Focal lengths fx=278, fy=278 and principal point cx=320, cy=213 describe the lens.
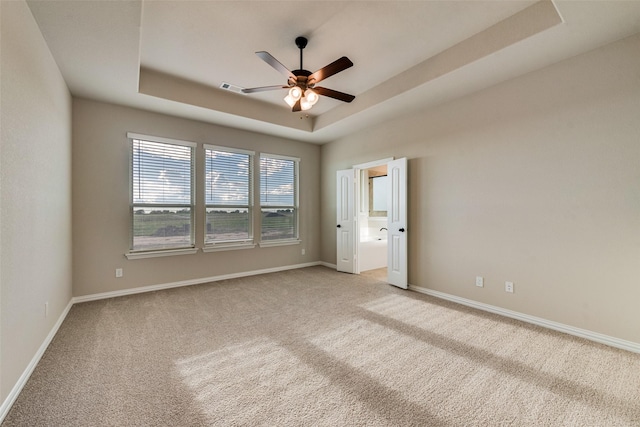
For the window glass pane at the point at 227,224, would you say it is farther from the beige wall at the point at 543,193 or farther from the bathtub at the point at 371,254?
the beige wall at the point at 543,193

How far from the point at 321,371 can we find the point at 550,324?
2517 mm

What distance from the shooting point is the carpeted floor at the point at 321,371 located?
5.50 feet

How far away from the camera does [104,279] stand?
3883 millimetres

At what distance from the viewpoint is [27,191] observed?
2098 millimetres

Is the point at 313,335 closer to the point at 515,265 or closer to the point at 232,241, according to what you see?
the point at 515,265

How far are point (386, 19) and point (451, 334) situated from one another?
122 inches

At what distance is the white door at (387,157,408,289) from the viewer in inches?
168

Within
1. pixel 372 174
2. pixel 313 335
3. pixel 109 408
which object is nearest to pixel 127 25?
pixel 109 408

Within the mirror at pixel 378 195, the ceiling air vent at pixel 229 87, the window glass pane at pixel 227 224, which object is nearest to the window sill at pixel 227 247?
the window glass pane at pixel 227 224

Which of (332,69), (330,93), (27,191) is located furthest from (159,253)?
(332,69)

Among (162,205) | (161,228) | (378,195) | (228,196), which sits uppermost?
(378,195)

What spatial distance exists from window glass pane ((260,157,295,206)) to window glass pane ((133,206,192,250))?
4.73ft

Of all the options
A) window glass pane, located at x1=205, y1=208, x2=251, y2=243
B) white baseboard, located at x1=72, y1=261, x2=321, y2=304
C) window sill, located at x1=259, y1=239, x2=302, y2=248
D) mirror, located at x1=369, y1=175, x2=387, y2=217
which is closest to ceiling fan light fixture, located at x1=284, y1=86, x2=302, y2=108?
window glass pane, located at x1=205, y1=208, x2=251, y2=243

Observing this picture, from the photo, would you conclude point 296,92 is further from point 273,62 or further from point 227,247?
point 227,247
